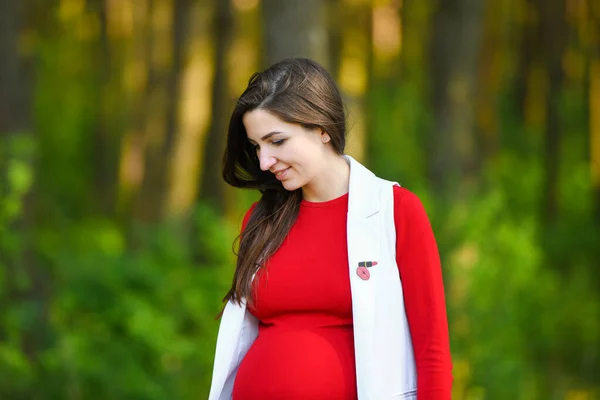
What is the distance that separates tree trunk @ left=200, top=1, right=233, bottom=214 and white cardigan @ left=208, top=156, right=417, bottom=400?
402 inches

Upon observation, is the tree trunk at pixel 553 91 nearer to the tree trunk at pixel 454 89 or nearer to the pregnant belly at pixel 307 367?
the tree trunk at pixel 454 89

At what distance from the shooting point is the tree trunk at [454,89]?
34.2 ft

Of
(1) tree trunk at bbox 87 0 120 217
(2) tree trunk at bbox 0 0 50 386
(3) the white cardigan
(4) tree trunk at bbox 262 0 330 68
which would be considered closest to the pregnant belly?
(3) the white cardigan

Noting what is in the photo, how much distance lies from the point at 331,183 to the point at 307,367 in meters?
0.63

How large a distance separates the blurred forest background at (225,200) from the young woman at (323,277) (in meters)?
1.57

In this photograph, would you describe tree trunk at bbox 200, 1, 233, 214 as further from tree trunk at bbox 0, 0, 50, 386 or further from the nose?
the nose

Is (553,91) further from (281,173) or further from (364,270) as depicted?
(364,270)

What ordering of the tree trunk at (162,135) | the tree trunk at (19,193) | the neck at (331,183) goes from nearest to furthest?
the neck at (331,183) → the tree trunk at (19,193) → the tree trunk at (162,135)

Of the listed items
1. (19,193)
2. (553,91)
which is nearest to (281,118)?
(19,193)

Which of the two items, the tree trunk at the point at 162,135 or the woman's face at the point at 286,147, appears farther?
the tree trunk at the point at 162,135

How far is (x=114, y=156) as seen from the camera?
86.5 ft

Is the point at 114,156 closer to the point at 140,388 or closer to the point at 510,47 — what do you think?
the point at 510,47

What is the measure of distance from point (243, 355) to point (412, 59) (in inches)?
947

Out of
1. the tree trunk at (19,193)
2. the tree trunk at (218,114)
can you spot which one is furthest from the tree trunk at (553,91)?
the tree trunk at (19,193)
